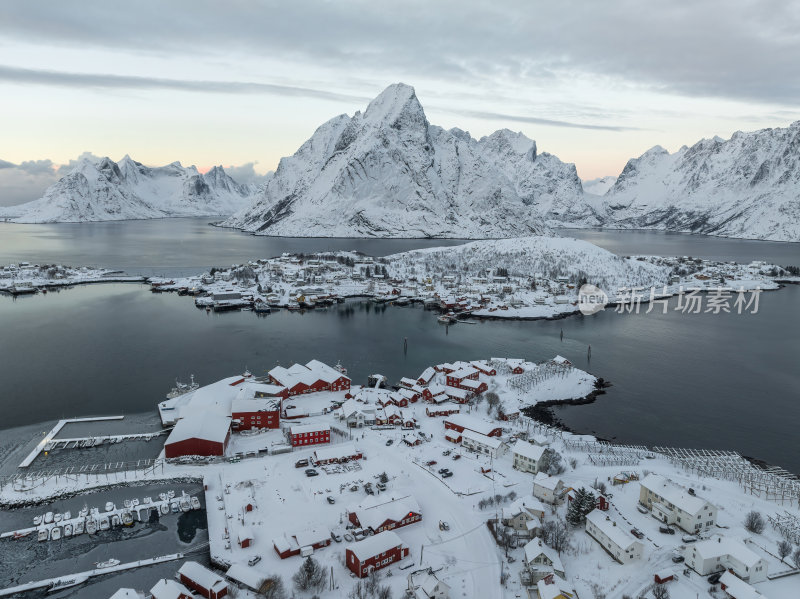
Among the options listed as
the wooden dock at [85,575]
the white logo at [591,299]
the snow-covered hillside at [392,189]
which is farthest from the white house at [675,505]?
the snow-covered hillside at [392,189]

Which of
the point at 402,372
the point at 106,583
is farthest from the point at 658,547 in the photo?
the point at 402,372

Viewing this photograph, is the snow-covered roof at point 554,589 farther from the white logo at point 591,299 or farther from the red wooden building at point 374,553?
the white logo at point 591,299

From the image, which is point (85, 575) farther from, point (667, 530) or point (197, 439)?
point (667, 530)

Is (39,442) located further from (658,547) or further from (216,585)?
(658,547)

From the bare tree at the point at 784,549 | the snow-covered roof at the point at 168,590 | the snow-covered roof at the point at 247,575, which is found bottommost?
the snow-covered roof at the point at 247,575

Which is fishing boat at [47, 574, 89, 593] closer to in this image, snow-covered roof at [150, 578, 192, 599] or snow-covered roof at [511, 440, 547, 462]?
snow-covered roof at [150, 578, 192, 599]

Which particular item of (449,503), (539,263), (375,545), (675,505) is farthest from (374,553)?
(539,263)
